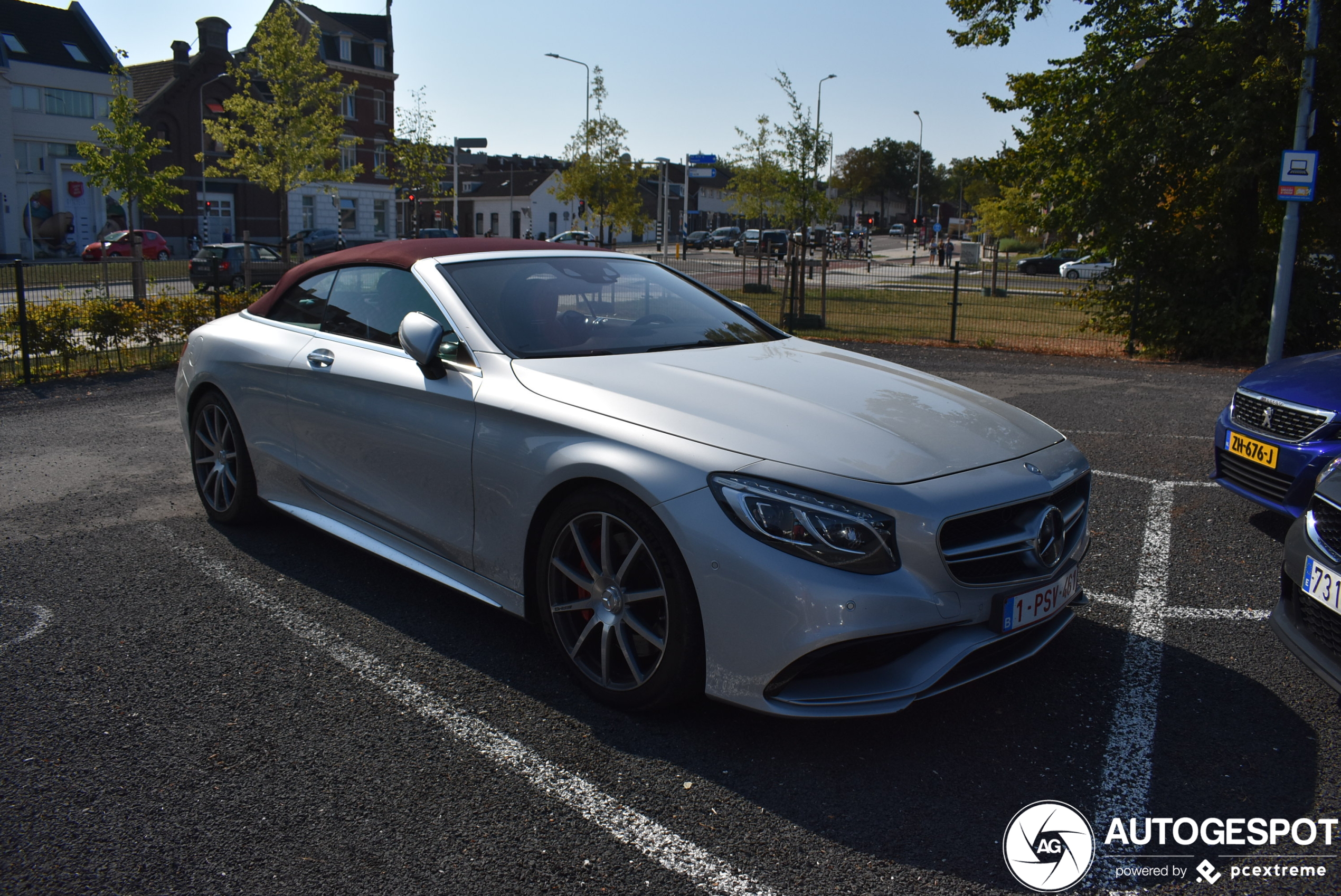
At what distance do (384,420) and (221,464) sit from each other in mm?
1732

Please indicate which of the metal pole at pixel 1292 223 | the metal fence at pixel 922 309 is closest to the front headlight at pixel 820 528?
the metal pole at pixel 1292 223

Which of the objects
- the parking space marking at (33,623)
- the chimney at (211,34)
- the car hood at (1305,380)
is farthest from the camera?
the chimney at (211,34)

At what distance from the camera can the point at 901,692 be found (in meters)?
2.84

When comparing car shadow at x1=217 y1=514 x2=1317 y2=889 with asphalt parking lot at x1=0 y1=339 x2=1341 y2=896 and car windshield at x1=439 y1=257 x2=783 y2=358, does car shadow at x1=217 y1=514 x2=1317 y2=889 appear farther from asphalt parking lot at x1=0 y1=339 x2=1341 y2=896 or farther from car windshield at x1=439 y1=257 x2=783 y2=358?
car windshield at x1=439 y1=257 x2=783 y2=358

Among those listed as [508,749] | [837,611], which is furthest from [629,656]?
[837,611]

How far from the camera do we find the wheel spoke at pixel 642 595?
10.1ft

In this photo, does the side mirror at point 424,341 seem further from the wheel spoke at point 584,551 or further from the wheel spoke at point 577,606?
the wheel spoke at point 577,606

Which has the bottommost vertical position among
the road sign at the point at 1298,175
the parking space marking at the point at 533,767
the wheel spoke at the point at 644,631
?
the parking space marking at the point at 533,767

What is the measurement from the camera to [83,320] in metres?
11.7

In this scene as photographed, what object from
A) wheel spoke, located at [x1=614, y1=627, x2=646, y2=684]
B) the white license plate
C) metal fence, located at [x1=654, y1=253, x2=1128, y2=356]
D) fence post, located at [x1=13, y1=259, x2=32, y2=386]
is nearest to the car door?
wheel spoke, located at [x1=614, y1=627, x2=646, y2=684]

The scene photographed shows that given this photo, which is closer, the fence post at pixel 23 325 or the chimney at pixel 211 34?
the fence post at pixel 23 325

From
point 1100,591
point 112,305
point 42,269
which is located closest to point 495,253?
point 1100,591

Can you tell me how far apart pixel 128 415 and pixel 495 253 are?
6.21 m

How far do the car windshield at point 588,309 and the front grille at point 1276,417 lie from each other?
2765 mm
